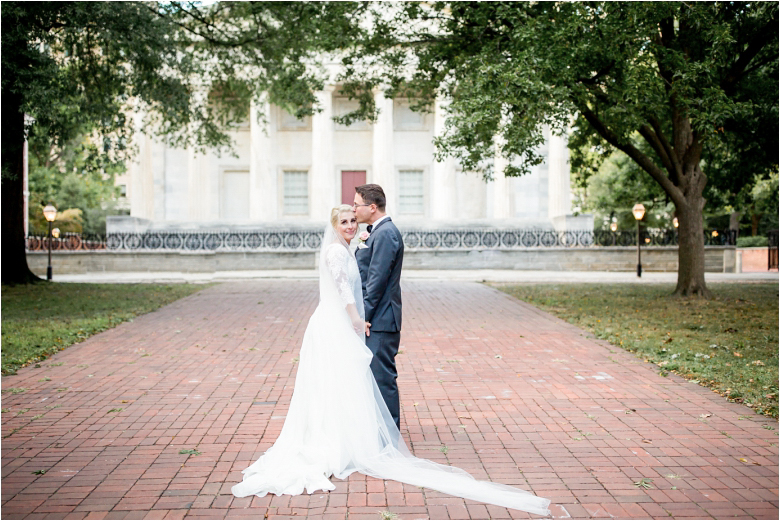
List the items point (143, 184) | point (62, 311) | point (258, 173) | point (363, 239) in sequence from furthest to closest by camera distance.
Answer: point (258, 173) < point (143, 184) < point (62, 311) < point (363, 239)

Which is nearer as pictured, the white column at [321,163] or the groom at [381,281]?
the groom at [381,281]

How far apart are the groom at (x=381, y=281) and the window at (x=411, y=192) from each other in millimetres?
39864

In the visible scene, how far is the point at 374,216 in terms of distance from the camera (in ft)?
18.3

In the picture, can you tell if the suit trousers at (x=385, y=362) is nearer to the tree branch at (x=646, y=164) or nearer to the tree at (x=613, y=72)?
the tree at (x=613, y=72)

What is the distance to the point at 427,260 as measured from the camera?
3347 cm

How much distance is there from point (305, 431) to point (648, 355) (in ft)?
21.5

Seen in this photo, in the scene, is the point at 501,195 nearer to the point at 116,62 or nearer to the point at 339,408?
the point at 116,62

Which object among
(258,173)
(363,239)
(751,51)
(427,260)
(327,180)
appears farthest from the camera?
(327,180)

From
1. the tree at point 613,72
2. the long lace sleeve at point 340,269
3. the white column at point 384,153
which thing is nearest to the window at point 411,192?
the white column at point 384,153

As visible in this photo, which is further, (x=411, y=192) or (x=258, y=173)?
(x=411, y=192)

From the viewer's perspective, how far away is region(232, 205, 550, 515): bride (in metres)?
5.20

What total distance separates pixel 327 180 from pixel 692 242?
26.9 m

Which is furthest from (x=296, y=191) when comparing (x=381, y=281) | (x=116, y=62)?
(x=381, y=281)

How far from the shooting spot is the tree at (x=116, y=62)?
50.2ft
